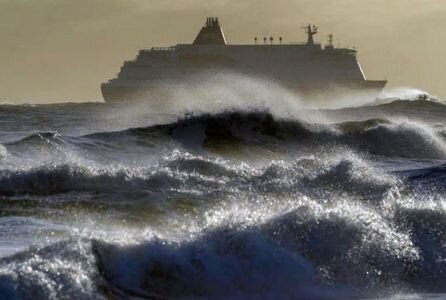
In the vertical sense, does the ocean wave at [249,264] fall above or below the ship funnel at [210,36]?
below

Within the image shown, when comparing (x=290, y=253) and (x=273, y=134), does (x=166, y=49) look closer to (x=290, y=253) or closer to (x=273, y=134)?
(x=273, y=134)

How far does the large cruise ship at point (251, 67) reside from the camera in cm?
6756

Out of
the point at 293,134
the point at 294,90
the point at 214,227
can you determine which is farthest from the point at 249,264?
the point at 294,90

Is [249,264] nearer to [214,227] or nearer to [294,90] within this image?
[214,227]

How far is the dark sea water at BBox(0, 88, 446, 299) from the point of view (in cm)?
904

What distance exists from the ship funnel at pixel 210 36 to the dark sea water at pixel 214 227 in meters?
50.4

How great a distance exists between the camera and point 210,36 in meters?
72.8

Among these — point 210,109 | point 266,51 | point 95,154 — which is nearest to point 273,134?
point 210,109

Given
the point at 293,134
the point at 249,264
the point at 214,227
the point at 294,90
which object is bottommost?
the point at 249,264

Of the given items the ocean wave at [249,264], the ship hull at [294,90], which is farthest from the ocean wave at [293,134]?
the ship hull at [294,90]

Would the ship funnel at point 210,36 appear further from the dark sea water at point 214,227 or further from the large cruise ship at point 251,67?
the dark sea water at point 214,227

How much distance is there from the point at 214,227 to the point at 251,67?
191ft

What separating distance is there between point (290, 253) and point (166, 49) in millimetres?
61038

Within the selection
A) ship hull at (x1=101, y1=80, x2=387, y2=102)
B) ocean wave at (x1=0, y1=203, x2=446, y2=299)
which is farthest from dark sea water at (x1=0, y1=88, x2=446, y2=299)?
ship hull at (x1=101, y1=80, x2=387, y2=102)
